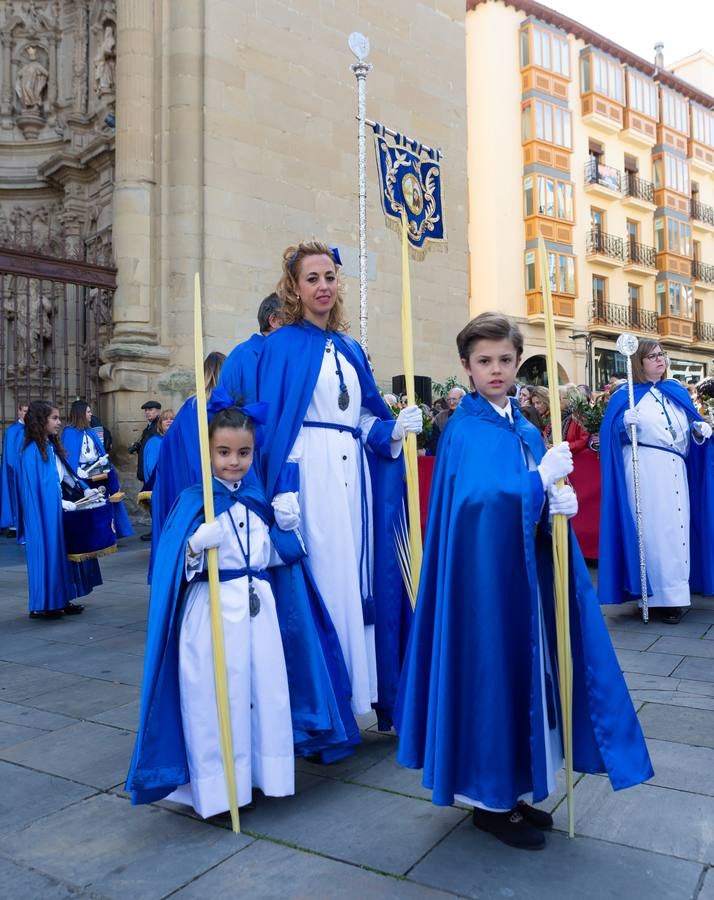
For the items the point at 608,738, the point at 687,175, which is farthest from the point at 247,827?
the point at 687,175

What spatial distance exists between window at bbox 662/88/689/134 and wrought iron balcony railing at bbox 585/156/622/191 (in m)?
4.34

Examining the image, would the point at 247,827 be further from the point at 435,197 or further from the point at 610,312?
the point at 610,312

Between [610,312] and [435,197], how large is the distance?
2058 centimetres

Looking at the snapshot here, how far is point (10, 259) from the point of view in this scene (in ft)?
36.8

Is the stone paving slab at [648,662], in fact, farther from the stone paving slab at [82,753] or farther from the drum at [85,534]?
the drum at [85,534]

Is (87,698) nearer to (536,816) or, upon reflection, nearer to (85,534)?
(536,816)

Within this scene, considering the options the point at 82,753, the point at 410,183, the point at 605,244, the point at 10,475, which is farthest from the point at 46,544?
the point at 605,244

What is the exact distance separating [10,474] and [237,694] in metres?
8.68

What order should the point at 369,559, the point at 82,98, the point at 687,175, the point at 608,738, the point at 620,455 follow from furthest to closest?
the point at 687,175 → the point at 82,98 → the point at 620,455 → the point at 369,559 → the point at 608,738

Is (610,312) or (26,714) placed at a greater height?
(610,312)

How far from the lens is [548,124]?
2784 centimetres

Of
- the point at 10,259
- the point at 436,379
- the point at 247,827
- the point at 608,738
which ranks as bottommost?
the point at 247,827

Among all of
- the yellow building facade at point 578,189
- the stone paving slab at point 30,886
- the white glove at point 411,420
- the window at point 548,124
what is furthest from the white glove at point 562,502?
the window at point 548,124

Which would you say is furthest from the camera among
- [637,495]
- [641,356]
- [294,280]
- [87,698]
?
[641,356]
